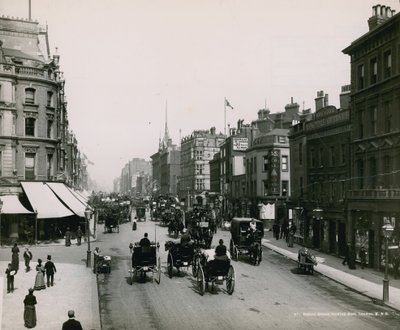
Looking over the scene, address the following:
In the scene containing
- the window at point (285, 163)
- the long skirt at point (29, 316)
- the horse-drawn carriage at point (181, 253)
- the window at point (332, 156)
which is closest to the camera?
the long skirt at point (29, 316)

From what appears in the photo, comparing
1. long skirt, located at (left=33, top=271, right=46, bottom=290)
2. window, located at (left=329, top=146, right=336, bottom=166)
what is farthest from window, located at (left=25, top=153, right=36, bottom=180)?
window, located at (left=329, top=146, right=336, bottom=166)

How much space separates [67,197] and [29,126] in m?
6.94

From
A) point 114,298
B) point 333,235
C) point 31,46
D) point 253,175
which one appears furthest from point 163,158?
point 114,298

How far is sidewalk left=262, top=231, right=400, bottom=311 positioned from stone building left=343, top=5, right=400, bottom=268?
1.58 meters

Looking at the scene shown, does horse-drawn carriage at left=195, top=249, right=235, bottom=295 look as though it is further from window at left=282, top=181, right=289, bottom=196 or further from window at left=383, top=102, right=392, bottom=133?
window at left=282, top=181, right=289, bottom=196

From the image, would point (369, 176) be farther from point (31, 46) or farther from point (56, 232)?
point (31, 46)

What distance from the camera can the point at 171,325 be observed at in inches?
576

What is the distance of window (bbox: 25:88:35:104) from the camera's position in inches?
1624

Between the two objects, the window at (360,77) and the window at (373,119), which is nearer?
the window at (373,119)

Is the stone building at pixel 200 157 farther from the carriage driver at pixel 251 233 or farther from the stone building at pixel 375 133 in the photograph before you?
the carriage driver at pixel 251 233

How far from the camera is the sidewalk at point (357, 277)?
19.8m

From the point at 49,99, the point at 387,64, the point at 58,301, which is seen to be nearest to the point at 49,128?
the point at 49,99

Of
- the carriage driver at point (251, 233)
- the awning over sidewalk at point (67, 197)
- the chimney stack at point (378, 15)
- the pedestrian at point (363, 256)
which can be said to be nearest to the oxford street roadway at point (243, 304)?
the carriage driver at point (251, 233)

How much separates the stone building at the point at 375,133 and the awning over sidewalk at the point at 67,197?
71.8ft
